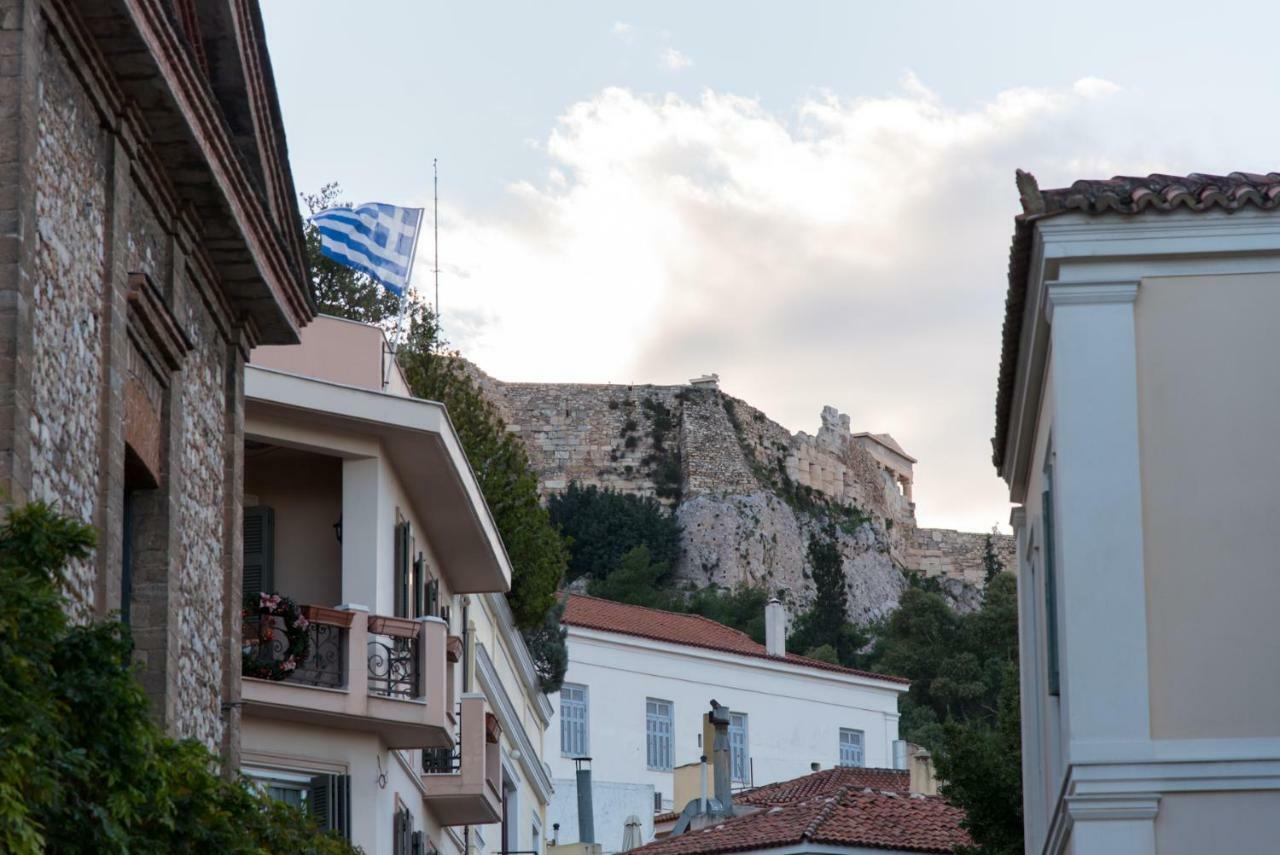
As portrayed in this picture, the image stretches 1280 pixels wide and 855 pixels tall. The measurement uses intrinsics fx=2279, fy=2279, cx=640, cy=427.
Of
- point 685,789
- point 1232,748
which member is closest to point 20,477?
point 1232,748

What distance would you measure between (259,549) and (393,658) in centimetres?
152

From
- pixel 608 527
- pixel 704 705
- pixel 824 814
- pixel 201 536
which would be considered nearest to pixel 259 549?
pixel 201 536

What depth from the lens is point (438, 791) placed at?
22.7 m

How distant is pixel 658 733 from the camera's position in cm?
5188

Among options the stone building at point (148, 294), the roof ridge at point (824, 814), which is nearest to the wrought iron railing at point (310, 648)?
the stone building at point (148, 294)

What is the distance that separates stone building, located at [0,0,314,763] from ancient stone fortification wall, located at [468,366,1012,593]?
7603 cm

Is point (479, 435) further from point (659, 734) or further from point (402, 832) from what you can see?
point (659, 734)

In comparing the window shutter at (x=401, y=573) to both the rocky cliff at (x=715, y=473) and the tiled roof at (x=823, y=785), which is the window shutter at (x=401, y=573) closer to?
the tiled roof at (x=823, y=785)

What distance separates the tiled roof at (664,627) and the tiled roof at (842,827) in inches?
783

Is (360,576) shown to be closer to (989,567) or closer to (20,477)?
(20,477)

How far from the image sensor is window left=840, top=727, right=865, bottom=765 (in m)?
56.3

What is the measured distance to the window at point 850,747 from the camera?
2216 inches

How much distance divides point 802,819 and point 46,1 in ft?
65.1

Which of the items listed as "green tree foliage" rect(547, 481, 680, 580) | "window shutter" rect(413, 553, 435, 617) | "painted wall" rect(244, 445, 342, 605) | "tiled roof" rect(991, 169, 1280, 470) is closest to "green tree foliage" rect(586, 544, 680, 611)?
"green tree foliage" rect(547, 481, 680, 580)
